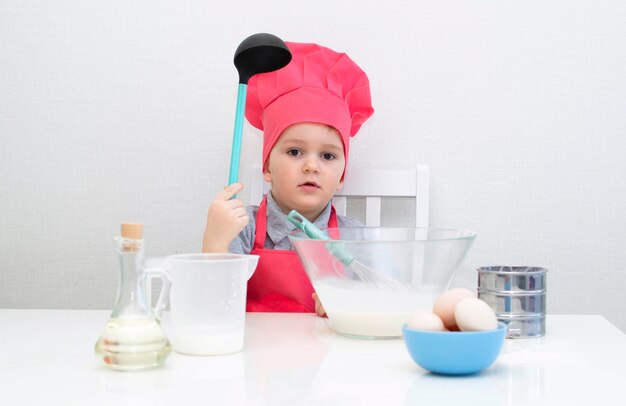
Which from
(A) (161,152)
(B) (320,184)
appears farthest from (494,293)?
(A) (161,152)

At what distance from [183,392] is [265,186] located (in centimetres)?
87

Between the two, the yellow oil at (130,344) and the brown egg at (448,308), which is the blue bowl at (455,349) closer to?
the brown egg at (448,308)

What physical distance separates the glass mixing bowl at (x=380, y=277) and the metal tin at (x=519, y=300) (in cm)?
6

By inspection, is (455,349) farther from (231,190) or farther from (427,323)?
(231,190)

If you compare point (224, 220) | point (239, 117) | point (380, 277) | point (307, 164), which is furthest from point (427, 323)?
point (307, 164)

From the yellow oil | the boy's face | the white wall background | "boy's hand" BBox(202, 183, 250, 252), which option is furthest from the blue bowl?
the white wall background

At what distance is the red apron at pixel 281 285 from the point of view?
A: 126 cm

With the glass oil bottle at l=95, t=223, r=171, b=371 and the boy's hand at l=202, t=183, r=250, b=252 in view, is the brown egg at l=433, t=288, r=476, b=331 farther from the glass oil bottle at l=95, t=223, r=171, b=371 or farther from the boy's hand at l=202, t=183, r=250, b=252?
the boy's hand at l=202, t=183, r=250, b=252

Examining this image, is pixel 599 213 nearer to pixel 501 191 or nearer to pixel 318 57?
pixel 501 191

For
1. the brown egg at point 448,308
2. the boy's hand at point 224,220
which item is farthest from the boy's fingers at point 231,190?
the brown egg at point 448,308

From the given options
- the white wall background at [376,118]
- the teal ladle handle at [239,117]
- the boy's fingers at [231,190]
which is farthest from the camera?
the white wall background at [376,118]

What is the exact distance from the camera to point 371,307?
816 mm

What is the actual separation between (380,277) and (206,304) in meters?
0.21

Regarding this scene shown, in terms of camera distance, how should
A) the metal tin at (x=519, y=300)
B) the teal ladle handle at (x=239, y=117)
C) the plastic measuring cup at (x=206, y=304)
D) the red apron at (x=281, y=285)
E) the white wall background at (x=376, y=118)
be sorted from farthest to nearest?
1. the white wall background at (x=376, y=118)
2. the red apron at (x=281, y=285)
3. the teal ladle handle at (x=239, y=117)
4. the metal tin at (x=519, y=300)
5. the plastic measuring cup at (x=206, y=304)
